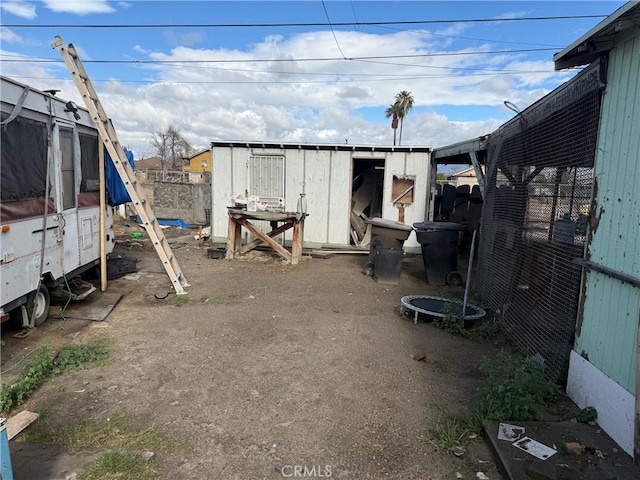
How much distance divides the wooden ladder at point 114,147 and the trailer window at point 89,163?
10.5 inches

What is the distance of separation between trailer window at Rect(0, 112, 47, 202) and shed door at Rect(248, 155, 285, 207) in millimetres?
6243

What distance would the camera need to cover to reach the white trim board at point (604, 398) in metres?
2.50

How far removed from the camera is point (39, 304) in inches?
187

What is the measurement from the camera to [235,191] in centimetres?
1077

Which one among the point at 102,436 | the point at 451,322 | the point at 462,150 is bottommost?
the point at 102,436

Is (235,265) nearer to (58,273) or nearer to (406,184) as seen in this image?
(58,273)

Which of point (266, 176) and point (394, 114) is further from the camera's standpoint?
point (394, 114)

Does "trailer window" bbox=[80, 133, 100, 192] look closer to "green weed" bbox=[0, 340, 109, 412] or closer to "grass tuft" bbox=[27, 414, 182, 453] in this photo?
"green weed" bbox=[0, 340, 109, 412]

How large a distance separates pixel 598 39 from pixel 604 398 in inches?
101

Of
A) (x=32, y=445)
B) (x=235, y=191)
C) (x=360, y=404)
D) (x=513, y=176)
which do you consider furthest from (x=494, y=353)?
(x=235, y=191)

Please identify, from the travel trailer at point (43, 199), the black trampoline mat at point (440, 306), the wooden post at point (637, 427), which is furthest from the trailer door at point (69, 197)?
the wooden post at point (637, 427)

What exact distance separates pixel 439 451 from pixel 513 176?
3802 mm

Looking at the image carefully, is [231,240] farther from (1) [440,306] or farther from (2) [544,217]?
(2) [544,217]

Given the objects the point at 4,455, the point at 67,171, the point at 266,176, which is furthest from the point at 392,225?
the point at 4,455
